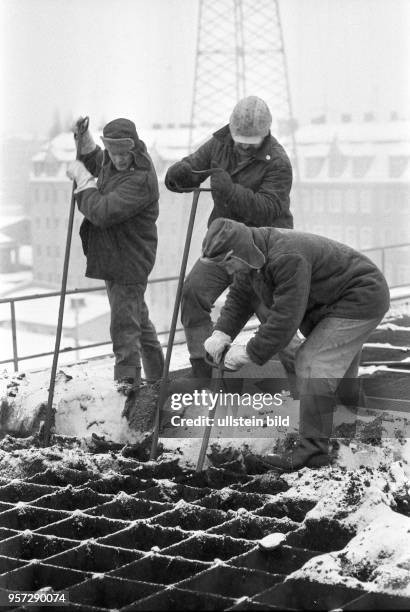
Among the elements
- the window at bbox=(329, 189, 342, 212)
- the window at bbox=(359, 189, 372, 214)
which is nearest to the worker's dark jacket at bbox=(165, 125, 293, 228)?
the window at bbox=(359, 189, 372, 214)

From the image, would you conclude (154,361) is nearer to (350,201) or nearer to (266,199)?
(266,199)

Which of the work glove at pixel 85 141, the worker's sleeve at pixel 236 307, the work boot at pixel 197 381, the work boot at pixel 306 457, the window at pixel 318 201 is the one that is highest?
the work glove at pixel 85 141

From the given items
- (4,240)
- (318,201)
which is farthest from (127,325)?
(318,201)

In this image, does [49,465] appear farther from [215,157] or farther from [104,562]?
[215,157]

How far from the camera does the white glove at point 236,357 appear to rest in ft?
15.6

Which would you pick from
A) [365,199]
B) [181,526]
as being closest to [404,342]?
[181,526]

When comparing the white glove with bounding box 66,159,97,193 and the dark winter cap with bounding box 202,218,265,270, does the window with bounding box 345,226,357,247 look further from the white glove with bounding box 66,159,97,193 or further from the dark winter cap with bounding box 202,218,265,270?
the dark winter cap with bounding box 202,218,265,270

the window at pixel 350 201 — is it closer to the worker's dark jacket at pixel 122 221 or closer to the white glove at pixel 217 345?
the worker's dark jacket at pixel 122 221

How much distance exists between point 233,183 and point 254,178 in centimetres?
28

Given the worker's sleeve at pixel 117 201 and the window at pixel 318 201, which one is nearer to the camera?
the worker's sleeve at pixel 117 201

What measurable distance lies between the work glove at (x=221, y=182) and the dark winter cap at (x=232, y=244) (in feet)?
2.53

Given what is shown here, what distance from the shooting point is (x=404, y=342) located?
8.41 meters

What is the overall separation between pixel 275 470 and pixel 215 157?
1.88 m

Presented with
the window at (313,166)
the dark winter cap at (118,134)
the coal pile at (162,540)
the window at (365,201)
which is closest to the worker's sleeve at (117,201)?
the dark winter cap at (118,134)
